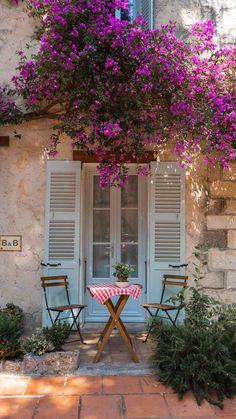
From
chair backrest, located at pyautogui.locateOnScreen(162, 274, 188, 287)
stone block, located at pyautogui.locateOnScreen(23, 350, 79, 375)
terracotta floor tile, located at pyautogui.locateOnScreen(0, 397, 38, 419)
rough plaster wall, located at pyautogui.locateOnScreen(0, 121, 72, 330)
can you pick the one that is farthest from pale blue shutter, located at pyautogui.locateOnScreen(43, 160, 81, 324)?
terracotta floor tile, located at pyautogui.locateOnScreen(0, 397, 38, 419)

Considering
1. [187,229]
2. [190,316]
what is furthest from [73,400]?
[187,229]

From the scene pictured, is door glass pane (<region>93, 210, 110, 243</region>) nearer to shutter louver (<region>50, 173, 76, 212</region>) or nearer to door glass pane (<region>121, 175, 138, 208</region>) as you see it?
door glass pane (<region>121, 175, 138, 208</region>)

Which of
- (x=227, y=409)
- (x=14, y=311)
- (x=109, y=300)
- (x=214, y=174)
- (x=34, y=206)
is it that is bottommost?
(x=227, y=409)

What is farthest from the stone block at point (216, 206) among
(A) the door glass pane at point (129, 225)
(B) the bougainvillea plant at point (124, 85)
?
(A) the door glass pane at point (129, 225)

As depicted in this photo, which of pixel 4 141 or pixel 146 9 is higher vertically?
pixel 146 9

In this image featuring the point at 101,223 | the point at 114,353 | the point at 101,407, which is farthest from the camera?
the point at 101,223

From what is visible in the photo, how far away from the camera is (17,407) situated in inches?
122

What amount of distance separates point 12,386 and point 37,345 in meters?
0.41

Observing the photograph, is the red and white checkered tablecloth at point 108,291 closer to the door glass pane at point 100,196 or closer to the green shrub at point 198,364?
the green shrub at point 198,364

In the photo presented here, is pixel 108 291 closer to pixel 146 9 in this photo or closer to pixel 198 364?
pixel 198 364

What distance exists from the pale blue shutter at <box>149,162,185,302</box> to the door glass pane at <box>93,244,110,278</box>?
2.22ft

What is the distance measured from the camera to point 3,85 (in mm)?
5125

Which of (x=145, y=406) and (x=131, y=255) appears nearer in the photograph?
(x=145, y=406)

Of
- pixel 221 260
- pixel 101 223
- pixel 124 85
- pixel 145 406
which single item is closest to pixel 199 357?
pixel 145 406
